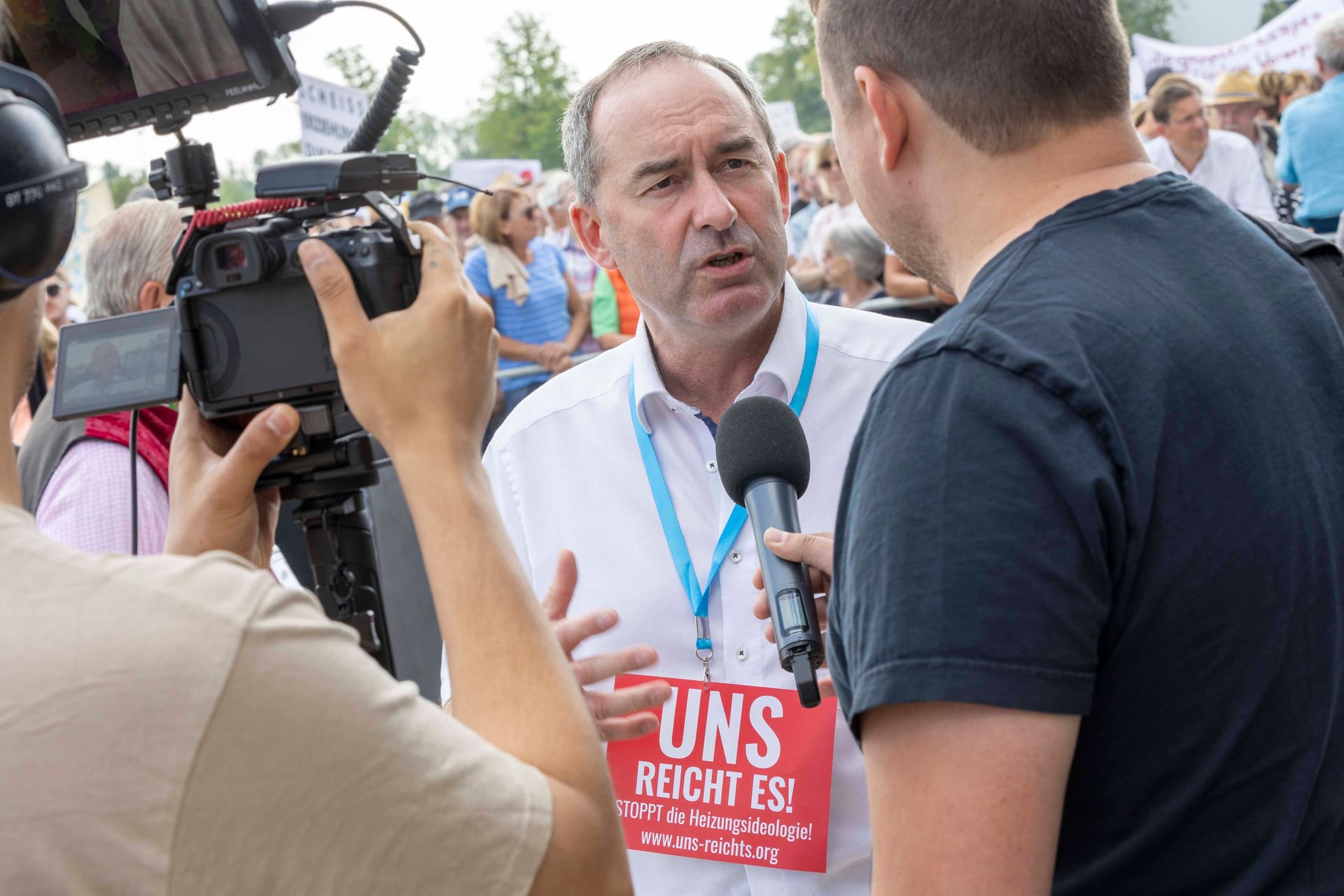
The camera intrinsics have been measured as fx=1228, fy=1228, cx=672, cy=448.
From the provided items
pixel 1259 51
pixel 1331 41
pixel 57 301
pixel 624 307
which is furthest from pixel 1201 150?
pixel 57 301

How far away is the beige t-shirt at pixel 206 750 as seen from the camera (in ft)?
3.23

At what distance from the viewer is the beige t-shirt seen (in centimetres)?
98

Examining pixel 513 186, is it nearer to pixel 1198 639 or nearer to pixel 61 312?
pixel 61 312

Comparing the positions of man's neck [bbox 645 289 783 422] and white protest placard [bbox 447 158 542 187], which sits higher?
white protest placard [bbox 447 158 542 187]

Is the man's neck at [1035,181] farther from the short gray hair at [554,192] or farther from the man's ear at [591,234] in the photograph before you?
the short gray hair at [554,192]

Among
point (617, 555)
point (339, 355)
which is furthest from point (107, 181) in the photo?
point (339, 355)

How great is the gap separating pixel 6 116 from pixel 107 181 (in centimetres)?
1209

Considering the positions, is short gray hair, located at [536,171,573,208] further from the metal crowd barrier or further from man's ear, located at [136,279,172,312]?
man's ear, located at [136,279,172,312]

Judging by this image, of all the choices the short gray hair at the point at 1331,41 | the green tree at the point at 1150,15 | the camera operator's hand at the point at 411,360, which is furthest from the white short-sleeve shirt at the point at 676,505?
the green tree at the point at 1150,15

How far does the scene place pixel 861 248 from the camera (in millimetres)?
6258

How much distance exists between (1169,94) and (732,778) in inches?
275

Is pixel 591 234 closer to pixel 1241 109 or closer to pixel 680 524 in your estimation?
pixel 680 524

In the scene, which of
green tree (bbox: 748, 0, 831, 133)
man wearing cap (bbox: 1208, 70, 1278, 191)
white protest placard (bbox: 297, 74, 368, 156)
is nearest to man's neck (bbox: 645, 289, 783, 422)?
Answer: white protest placard (bbox: 297, 74, 368, 156)

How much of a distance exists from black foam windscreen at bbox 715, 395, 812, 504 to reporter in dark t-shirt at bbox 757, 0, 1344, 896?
52 cm
